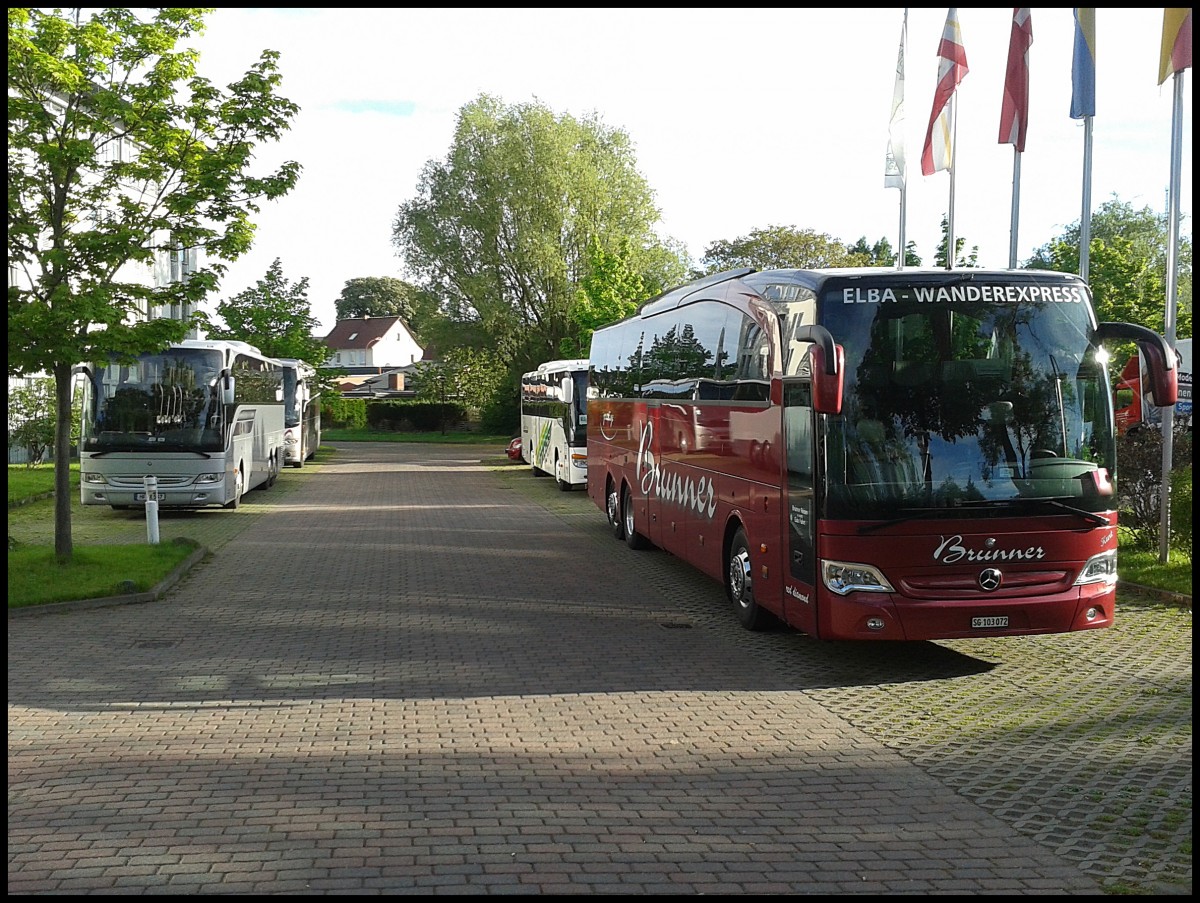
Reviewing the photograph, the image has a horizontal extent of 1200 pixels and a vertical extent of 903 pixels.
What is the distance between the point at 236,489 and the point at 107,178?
10.3 meters

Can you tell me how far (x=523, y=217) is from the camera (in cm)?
5019

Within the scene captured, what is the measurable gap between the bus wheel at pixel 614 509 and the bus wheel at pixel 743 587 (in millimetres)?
6781

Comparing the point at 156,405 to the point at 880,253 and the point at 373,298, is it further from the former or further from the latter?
the point at 373,298

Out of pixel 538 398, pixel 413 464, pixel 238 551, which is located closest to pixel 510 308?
pixel 413 464

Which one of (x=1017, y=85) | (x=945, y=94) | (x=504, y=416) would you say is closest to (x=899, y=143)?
(x=945, y=94)

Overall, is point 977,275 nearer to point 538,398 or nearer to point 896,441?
point 896,441

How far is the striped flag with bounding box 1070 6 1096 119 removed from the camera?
16.5 metres

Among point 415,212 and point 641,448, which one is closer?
point 641,448

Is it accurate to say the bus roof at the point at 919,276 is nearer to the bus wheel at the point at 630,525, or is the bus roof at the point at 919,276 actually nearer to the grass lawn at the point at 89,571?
the bus wheel at the point at 630,525

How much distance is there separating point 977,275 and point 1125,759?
389 centimetres

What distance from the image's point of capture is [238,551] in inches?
679

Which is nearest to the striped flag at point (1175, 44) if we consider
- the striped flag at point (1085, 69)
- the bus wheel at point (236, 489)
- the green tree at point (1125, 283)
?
the striped flag at point (1085, 69)

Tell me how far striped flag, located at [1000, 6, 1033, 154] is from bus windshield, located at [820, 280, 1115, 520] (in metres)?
10.2

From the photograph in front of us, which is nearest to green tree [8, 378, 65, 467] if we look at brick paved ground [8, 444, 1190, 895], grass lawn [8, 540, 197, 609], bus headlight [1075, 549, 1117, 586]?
grass lawn [8, 540, 197, 609]
